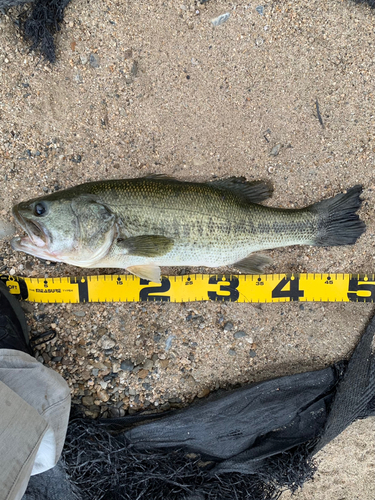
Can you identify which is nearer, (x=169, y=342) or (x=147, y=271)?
(x=147, y=271)

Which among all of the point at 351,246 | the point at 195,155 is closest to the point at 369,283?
the point at 351,246

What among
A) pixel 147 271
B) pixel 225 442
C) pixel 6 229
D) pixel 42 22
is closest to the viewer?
pixel 147 271

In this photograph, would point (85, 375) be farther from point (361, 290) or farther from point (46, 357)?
point (361, 290)

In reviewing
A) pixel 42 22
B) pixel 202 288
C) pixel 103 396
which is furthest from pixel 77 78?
pixel 103 396

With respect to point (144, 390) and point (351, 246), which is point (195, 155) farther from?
point (144, 390)

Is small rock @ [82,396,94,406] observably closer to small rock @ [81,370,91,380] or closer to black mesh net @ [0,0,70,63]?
small rock @ [81,370,91,380]

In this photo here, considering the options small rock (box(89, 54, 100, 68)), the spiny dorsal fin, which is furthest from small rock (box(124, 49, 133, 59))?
the spiny dorsal fin

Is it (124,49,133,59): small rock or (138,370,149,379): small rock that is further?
(138,370,149,379): small rock
